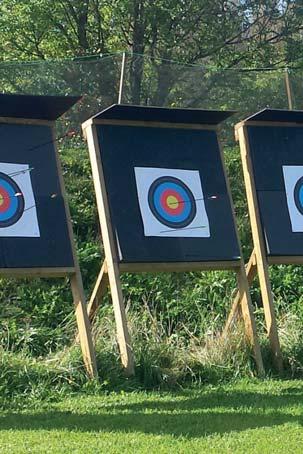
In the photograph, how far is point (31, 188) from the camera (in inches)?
310

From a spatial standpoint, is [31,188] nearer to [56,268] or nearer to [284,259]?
[56,268]

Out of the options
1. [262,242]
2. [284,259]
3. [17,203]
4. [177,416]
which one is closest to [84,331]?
[17,203]

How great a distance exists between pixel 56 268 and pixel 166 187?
5.17 feet

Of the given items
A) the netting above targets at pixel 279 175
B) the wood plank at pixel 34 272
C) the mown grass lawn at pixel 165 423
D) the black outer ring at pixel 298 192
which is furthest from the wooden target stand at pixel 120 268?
the black outer ring at pixel 298 192

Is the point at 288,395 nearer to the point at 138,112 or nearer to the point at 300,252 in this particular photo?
the point at 300,252

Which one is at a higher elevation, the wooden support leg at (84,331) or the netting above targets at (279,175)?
the netting above targets at (279,175)

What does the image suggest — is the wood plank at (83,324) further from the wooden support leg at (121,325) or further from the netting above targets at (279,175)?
the netting above targets at (279,175)

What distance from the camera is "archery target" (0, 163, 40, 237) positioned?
7.67m

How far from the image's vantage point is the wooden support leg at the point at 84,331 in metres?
7.50

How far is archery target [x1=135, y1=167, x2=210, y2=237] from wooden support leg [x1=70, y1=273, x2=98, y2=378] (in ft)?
2.94

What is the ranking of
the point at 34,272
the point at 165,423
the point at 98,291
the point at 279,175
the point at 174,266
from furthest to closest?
the point at 279,175, the point at 98,291, the point at 174,266, the point at 34,272, the point at 165,423

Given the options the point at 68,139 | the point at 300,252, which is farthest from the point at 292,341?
the point at 68,139

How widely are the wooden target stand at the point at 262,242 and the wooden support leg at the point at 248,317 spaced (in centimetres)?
15

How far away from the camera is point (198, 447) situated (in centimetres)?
555
